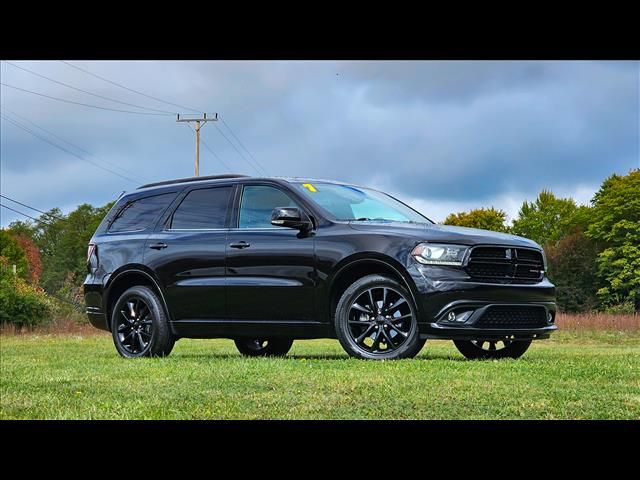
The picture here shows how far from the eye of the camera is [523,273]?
26.0ft

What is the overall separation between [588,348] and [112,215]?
255 inches

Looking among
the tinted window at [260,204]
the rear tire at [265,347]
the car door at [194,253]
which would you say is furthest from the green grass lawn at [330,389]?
the rear tire at [265,347]

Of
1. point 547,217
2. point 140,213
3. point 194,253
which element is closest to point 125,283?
point 140,213

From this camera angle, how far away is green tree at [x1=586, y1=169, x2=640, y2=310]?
13961 millimetres

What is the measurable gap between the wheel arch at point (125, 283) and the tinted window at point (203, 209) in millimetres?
624

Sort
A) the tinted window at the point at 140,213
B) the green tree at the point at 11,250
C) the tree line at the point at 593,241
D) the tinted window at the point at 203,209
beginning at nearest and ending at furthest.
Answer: the tinted window at the point at 203,209 < the tinted window at the point at 140,213 < the tree line at the point at 593,241 < the green tree at the point at 11,250

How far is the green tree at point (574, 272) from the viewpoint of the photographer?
12117 millimetres

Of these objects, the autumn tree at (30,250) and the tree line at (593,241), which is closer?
the tree line at (593,241)

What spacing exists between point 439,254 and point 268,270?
1713 mm

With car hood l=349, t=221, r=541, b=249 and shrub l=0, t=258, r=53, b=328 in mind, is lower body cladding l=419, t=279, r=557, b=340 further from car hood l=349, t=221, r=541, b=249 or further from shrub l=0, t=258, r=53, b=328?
shrub l=0, t=258, r=53, b=328

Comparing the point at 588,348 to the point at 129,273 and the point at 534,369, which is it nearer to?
the point at 534,369

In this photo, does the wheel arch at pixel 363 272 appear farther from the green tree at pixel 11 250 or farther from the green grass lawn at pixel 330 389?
the green tree at pixel 11 250
